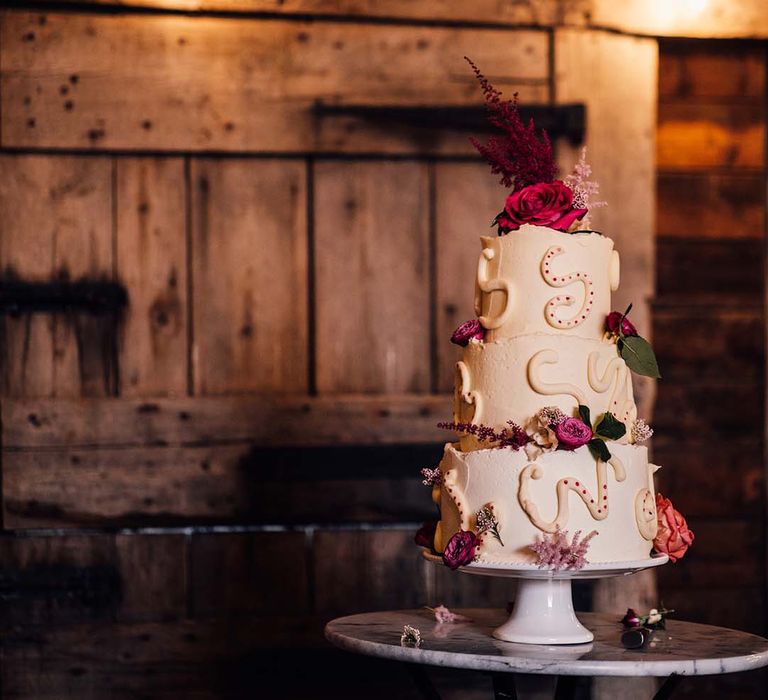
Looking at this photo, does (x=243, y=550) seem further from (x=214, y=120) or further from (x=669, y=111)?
(x=669, y=111)

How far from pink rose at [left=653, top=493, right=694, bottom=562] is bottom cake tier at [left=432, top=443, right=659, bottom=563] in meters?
0.09

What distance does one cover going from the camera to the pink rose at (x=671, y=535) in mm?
2564

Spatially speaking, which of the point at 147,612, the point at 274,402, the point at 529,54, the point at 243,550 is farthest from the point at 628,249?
the point at 147,612

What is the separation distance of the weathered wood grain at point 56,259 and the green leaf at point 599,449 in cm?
170

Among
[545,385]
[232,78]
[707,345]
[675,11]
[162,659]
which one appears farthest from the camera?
[707,345]

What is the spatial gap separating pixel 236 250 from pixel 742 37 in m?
1.69

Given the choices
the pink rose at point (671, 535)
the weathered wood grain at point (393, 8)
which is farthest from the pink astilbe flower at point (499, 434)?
the weathered wood grain at point (393, 8)

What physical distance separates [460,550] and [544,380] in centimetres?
37

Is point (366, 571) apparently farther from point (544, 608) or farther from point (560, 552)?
point (560, 552)

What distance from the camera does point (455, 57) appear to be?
379 centimetres

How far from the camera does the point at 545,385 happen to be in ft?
8.05

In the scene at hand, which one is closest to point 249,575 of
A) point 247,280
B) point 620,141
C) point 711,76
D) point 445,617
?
point 247,280

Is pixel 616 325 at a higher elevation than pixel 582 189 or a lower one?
lower

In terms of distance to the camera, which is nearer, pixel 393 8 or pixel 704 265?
pixel 393 8
